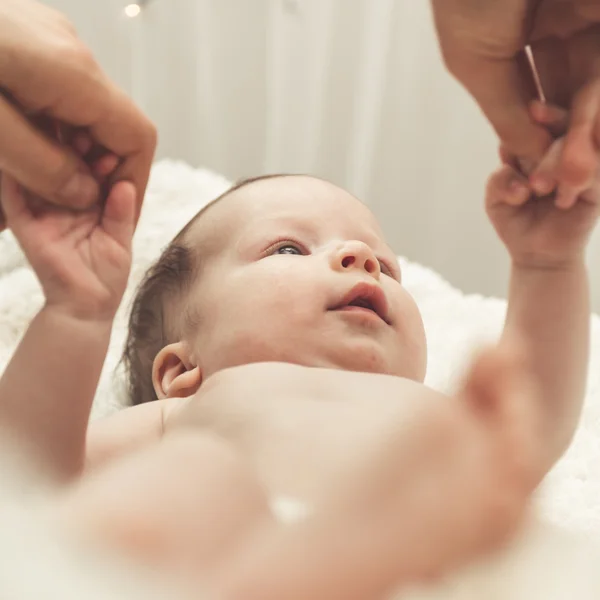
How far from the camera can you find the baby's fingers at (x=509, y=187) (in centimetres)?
75

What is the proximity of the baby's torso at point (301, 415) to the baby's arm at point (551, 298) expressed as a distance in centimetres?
25

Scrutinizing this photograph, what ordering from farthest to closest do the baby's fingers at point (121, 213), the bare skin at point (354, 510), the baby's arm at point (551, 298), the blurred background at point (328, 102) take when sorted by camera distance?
the blurred background at point (328, 102), the baby's arm at point (551, 298), the baby's fingers at point (121, 213), the bare skin at point (354, 510)

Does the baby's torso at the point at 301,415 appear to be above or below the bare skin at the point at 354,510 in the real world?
below

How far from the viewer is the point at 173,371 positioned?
844 mm

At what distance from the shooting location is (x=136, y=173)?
69 centimetres

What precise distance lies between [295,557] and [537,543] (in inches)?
5.3

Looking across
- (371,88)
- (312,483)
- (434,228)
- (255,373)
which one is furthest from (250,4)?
(312,483)

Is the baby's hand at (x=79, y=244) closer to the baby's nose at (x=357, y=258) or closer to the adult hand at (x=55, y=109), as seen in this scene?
the adult hand at (x=55, y=109)

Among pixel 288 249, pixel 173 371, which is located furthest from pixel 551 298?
pixel 173 371

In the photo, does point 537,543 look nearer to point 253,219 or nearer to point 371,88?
point 253,219

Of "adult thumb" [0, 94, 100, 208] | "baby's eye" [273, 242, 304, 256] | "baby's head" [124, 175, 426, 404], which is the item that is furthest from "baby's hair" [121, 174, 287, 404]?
"adult thumb" [0, 94, 100, 208]

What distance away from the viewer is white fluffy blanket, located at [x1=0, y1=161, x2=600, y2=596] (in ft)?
2.86

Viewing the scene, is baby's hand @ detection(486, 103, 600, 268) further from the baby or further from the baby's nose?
the baby's nose

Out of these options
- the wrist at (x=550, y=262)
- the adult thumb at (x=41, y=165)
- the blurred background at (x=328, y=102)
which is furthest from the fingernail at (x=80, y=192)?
the blurred background at (x=328, y=102)
